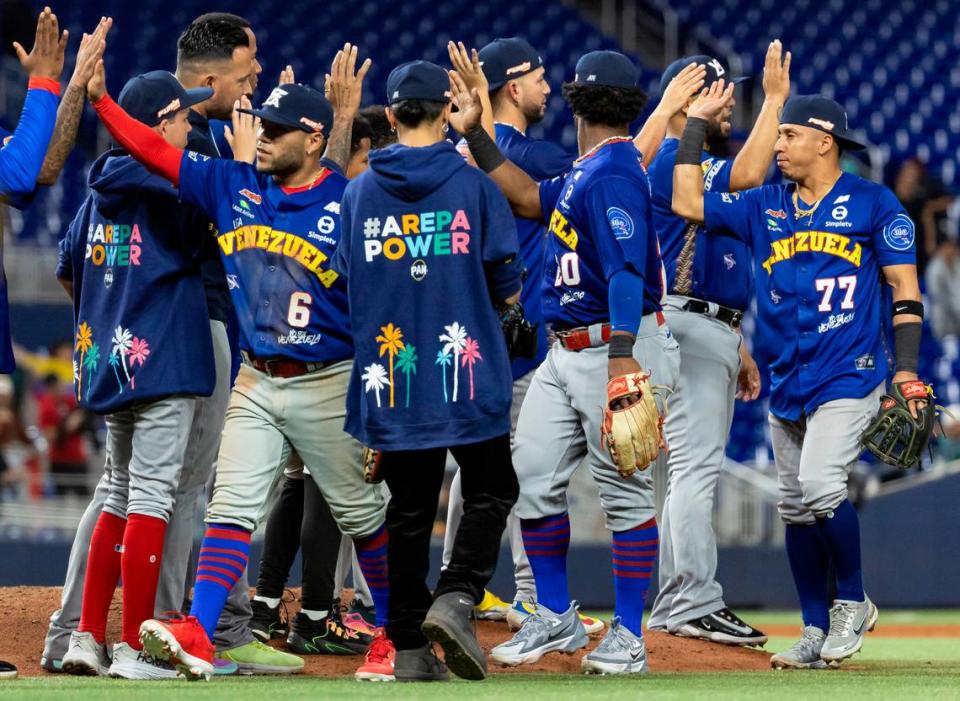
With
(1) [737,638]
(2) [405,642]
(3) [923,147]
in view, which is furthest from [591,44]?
(2) [405,642]

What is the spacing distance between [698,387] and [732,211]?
83 cm

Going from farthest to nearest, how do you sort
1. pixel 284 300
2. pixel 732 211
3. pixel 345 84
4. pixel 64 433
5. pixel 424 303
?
pixel 64 433, pixel 732 211, pixel 345 84, pixel 284 300, pixel 424 303

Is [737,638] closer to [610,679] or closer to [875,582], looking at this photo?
[610,679]

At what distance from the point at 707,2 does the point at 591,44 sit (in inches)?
63.1

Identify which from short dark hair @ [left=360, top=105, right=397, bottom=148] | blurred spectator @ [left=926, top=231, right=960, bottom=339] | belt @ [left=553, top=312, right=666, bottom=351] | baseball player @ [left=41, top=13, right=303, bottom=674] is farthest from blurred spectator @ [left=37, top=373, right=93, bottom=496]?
blurred spectator @ [left=926, top=231, right=960, bottom=339]

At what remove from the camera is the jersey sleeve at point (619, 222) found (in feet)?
18.1

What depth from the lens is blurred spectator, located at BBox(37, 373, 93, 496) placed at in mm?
10836

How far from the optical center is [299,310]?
5480 mm

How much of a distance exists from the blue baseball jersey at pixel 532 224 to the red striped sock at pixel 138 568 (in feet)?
5.89

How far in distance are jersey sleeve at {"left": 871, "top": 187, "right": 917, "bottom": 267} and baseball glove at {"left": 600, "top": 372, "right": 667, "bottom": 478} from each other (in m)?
1.32

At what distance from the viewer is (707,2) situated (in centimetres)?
1889

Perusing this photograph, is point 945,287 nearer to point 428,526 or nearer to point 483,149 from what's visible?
point 483,149

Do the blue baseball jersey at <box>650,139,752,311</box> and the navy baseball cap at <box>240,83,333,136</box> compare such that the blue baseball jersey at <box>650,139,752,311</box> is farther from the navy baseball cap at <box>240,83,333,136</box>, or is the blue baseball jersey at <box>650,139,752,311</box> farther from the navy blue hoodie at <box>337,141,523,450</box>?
the navy baseball cap at <box>240,83,333,136</box>

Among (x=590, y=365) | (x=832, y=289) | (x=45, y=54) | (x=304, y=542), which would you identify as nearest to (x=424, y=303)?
(x=590, y=365)
